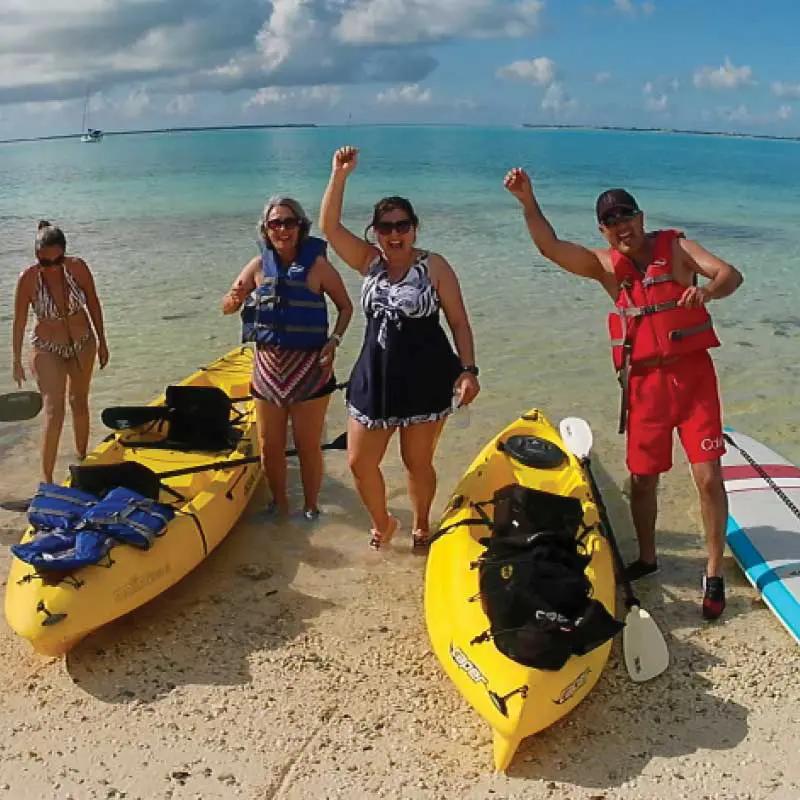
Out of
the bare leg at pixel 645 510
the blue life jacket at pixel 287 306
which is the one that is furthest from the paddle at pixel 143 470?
the bare leg at pixel 645 510

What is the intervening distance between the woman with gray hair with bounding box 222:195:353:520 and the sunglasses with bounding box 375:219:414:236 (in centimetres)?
70

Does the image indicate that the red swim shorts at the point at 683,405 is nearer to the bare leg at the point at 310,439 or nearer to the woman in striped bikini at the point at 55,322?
the bare leg at the point at 310,439

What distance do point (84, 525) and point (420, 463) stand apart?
170 centimetres

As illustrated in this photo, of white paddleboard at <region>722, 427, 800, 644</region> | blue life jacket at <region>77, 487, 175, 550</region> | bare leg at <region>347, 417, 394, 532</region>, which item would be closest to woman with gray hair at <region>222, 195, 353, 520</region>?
bare leg at <region>347, 417, 394, 532</region>

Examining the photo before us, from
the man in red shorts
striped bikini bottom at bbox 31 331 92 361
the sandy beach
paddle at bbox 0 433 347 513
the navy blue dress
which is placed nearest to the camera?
the sandy beach

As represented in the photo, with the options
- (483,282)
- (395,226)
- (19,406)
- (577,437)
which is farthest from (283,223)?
(483,282)

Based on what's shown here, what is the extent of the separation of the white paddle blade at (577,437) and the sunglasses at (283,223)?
2146mm

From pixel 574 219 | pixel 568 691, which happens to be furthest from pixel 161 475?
pixel 574 219

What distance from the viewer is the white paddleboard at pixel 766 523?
420 cm

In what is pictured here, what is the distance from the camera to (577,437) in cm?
530

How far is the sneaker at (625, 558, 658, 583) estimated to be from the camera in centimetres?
458

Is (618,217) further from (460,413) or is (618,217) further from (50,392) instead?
(50,392)

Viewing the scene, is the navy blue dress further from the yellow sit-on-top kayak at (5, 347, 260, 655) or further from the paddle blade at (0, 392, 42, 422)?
the paddle blade at (0, 392, 42, 422)

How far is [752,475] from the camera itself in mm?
5418
